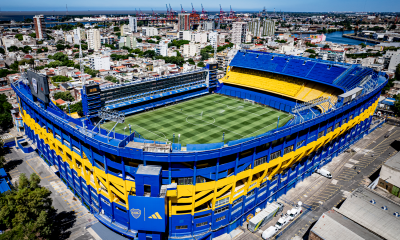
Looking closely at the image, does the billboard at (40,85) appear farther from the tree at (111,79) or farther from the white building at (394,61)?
the white building at (394,61)

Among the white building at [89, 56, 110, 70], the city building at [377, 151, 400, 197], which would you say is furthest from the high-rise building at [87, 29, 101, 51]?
the city building at [377, 151, 400, 197]

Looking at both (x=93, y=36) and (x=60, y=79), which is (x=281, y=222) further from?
(x=93, y=36)

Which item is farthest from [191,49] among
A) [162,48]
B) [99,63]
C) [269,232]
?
[269,232]

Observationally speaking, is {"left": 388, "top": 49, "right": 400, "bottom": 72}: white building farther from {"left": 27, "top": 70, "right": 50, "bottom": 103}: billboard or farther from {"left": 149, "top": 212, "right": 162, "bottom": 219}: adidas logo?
{"left": 27, "top": 70, "right": 50, "bottom": 103}: billboard

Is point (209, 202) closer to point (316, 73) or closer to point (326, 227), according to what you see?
point (326, 227)

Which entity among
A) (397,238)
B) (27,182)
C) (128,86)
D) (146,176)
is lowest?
(397,238)

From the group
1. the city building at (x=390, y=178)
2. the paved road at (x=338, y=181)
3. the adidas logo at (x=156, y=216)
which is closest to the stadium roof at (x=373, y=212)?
the paved road at (x=338, y=181)

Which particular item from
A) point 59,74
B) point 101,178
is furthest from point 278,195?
point 59,74
